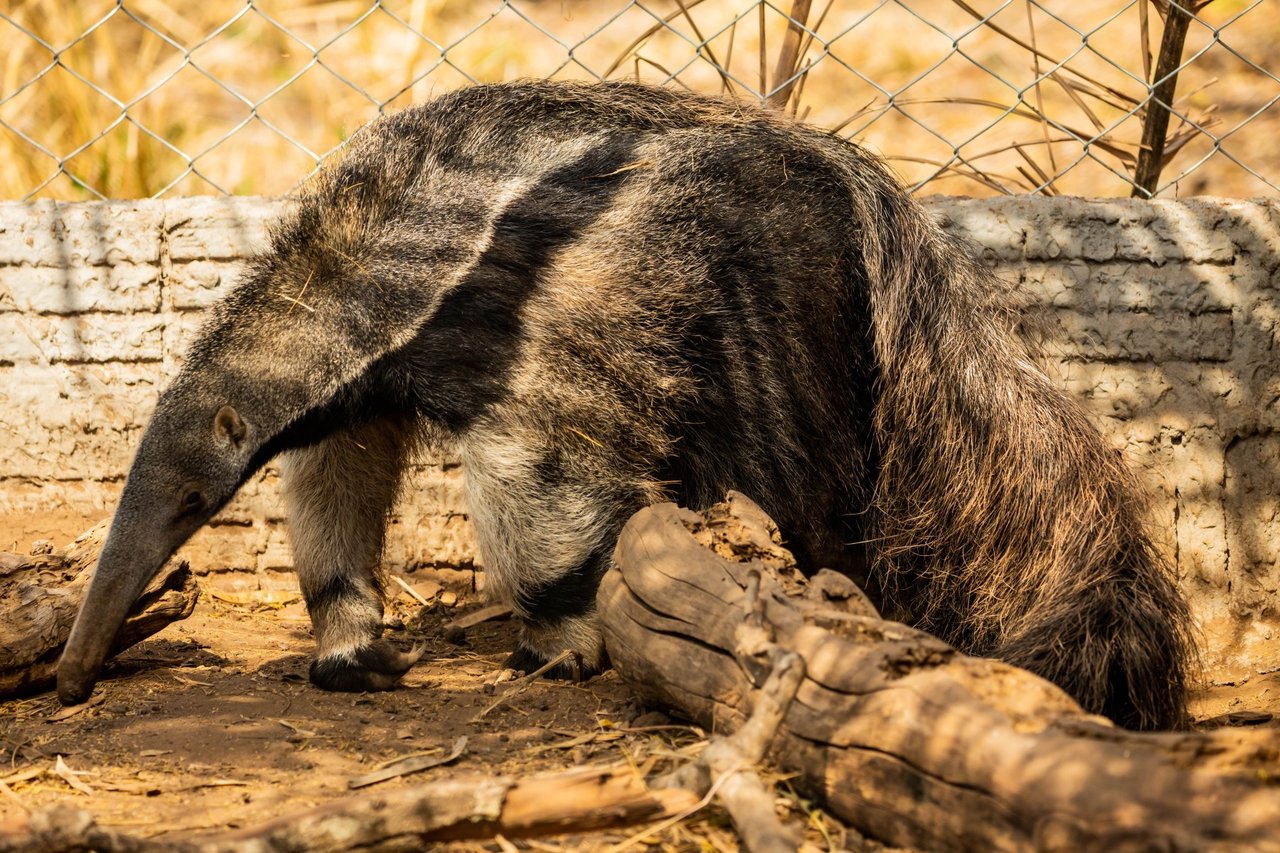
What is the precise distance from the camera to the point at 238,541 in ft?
17.0

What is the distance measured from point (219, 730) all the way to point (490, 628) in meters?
1.58

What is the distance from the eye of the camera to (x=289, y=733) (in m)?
3.46

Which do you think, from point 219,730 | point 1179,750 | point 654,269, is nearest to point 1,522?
point 219,730

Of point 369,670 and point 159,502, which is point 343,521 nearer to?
point 369,670

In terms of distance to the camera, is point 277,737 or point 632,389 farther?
point 632,389

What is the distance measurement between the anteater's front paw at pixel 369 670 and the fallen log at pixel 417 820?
5.28ft

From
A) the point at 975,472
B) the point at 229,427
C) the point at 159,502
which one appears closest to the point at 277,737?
the point at 159,502

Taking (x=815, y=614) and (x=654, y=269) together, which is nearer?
(x=815, y=614)

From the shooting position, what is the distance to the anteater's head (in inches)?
140

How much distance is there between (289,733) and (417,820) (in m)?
1.27

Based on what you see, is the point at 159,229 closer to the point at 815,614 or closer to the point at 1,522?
the point at 1,522

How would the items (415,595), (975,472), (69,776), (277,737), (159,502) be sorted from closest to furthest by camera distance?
(69,776)
(277,737)
(159,502)
(975,472)
(415,595)

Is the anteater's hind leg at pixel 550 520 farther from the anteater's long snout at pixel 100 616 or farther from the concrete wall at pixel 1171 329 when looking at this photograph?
the concrete wall at pixel 1171 329

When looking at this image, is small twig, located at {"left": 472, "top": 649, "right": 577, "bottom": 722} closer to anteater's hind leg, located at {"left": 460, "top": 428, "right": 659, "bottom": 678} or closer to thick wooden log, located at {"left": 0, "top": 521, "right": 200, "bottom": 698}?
anteater's hind leg, located at {"left": 460, "top": 428, "right": 659, "bottom": 678}
